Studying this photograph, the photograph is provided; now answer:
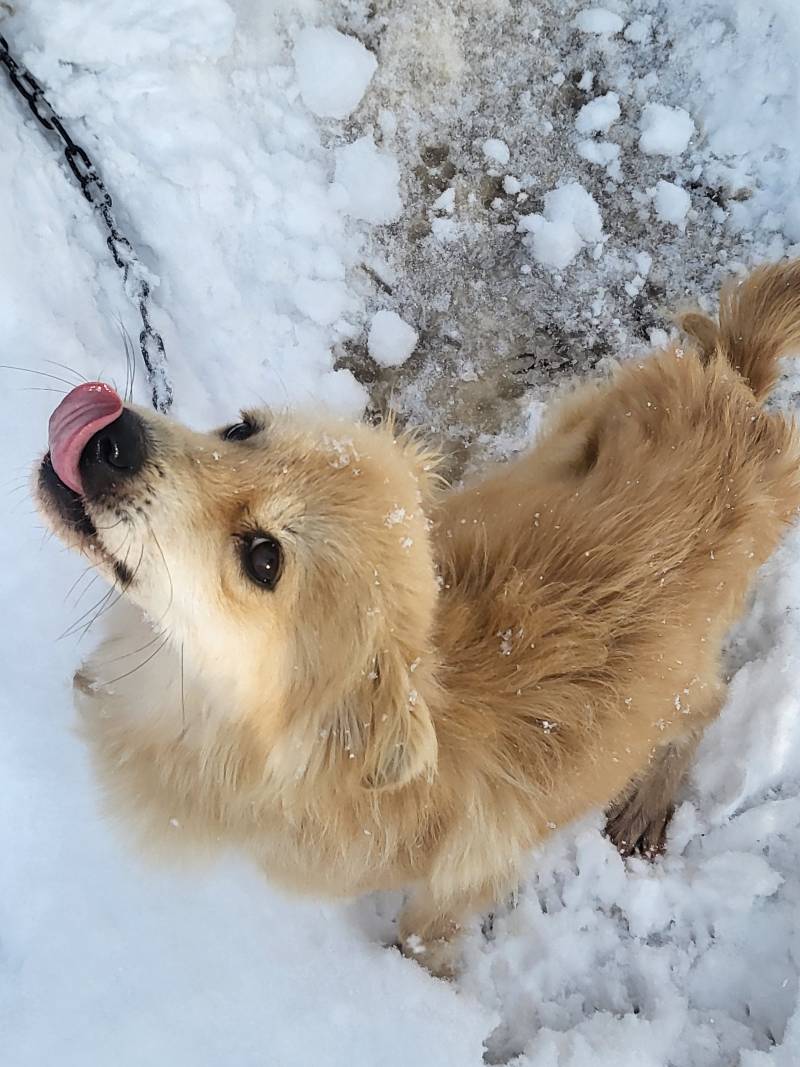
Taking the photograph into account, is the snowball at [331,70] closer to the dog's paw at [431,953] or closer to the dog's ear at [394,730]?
the dog's ear at [394,730]

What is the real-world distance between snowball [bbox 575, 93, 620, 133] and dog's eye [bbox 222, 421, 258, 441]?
Answer: 2149mm

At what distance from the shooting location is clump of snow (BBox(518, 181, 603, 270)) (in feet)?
10.5

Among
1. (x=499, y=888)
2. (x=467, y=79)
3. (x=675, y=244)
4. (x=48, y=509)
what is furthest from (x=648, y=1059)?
(x=467, y=79)

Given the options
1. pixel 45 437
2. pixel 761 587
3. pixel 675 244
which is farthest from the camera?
pixel 675 244

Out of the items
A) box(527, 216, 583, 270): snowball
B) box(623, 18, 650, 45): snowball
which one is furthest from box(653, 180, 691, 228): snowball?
box(623, 18, 650, 45): snowball

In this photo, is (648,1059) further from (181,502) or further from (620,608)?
(181,502)

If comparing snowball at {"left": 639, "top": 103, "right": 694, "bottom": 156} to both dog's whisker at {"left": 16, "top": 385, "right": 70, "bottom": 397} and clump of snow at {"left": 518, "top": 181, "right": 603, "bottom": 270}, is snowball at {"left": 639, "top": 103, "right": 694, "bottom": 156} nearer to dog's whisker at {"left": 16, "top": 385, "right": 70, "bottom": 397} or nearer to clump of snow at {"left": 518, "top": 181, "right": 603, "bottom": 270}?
clump of snow at {"left": 518, "top": 181, "right": 603, "bottom": 270}

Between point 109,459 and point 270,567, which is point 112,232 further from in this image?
point 270,567

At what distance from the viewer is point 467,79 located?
3.18m

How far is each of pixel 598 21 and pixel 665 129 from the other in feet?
1.68

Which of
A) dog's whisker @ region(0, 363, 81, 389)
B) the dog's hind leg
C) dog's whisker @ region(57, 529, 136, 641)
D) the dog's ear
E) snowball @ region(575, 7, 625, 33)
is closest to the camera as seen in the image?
the dog's ear

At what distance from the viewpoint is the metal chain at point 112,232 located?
103 inches

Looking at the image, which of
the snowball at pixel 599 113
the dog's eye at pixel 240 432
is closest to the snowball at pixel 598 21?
the snowball at pixel 599 113

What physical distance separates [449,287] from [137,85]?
1346mm
